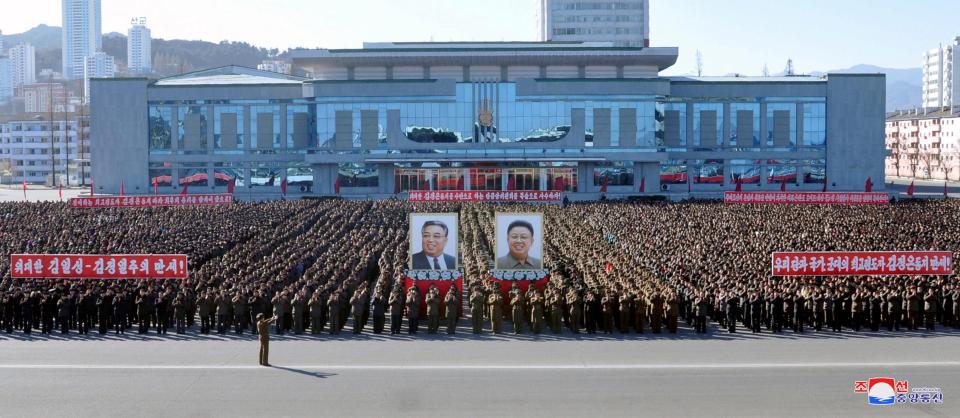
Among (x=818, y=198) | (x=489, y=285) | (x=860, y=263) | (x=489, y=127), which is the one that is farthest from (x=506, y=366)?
(x=489, y=127)

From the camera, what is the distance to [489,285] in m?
23.6

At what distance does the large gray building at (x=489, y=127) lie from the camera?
74.8 m

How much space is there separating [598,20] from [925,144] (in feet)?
150

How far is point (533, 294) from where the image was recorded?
2225 centimetres

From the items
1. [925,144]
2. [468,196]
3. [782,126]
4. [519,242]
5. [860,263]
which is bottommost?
[860,263]

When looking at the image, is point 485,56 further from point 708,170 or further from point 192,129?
point 192,129

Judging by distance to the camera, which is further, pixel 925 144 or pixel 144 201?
pixel 925 144

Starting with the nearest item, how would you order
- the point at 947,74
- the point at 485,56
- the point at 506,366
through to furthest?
the point at 506,366 < the point at 485,56 < the point at 947,74

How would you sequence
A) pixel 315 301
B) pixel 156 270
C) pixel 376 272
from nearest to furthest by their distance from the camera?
pixel 315 301 < pixel 156 270 < pixel 376 272

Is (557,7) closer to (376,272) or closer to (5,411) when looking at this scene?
(376,272)

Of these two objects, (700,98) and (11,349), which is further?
(700,98)

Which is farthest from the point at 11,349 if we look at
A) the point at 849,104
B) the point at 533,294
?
the point at 849,104

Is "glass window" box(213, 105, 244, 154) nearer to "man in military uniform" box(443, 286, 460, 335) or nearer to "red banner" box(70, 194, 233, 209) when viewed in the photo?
"red banner" box(70, 194, 233, 209)

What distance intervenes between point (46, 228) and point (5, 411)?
80.4 ft
